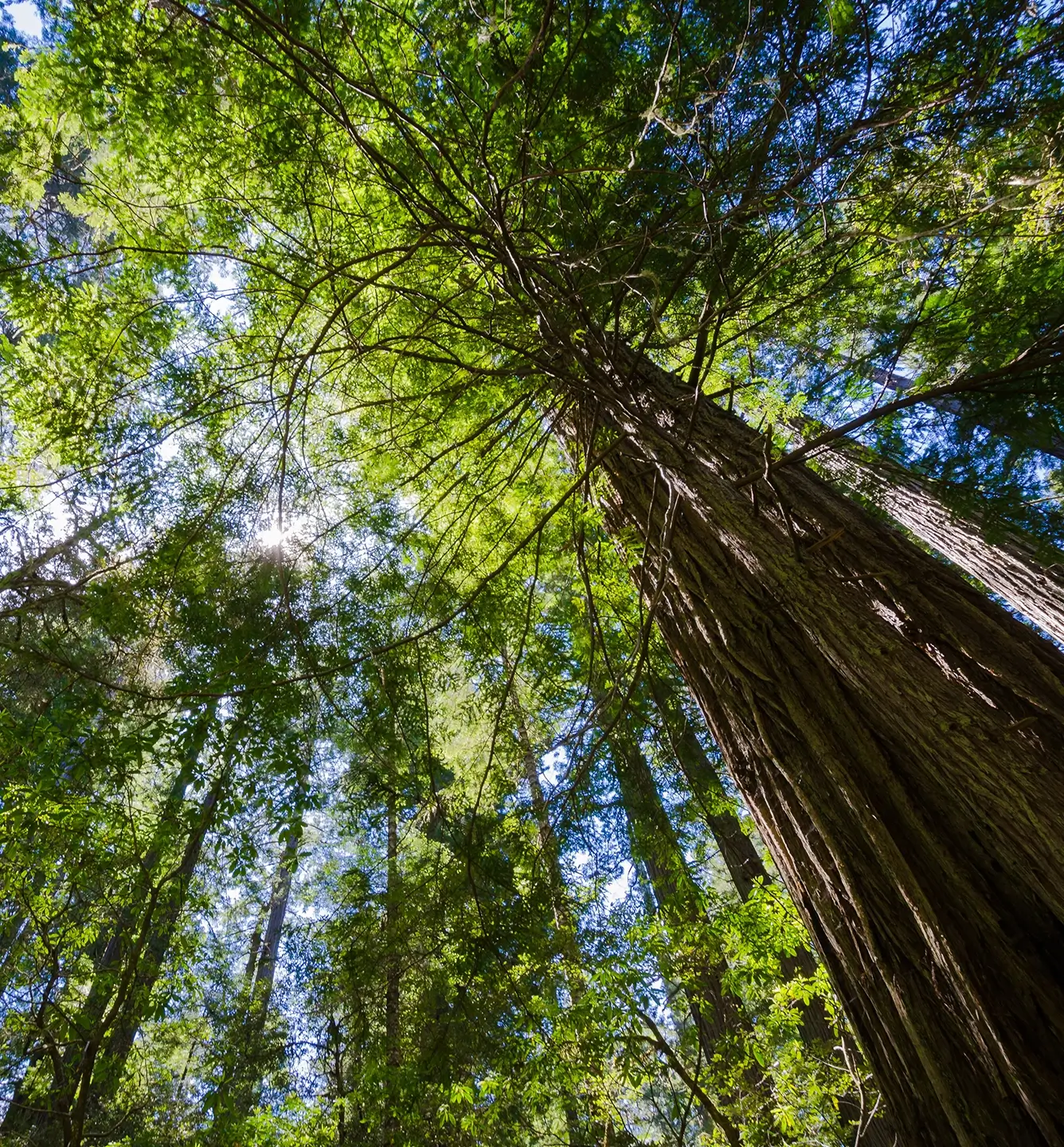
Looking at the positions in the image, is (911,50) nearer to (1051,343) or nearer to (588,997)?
(1051,343)

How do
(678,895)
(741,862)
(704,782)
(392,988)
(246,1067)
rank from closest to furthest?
(678,895), (704,782), (741,862), (392,988), (246,1067)

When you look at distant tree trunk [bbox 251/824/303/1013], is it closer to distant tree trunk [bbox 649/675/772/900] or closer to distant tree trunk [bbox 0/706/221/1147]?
distant tree trunk [bbox 0/706/221/1147]

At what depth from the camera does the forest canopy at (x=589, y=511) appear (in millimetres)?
1354

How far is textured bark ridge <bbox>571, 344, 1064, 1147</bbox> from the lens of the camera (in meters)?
1.11

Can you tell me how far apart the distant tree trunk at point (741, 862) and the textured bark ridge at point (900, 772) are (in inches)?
16.4

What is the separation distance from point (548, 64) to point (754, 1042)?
4.65 m

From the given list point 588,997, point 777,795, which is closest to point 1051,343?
point 777,795

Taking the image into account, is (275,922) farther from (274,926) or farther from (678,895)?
(678,895)

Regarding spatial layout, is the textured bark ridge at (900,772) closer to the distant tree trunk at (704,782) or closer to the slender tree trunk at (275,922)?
the distant tree trunk at (704,782)

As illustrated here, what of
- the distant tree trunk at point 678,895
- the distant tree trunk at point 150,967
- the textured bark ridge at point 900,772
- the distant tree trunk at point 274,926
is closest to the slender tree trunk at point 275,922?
the distant tree trunk at point 274,926

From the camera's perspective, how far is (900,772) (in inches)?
56.2

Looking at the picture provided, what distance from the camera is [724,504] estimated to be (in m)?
1.86

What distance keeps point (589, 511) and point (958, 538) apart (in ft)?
9.24

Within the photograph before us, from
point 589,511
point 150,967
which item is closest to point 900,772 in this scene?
point 589,511
